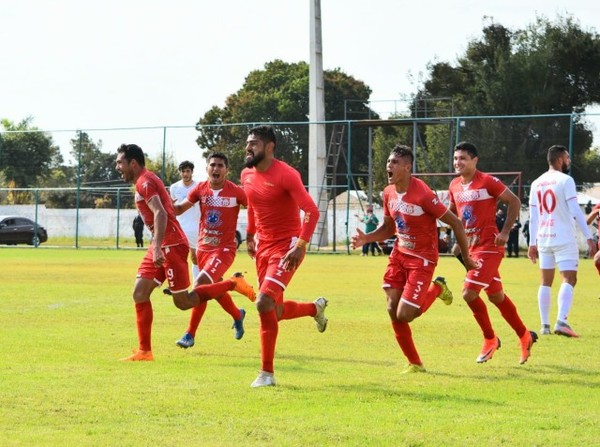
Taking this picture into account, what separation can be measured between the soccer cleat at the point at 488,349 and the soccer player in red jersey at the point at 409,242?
93 centimetres

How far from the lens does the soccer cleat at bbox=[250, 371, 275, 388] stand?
954 centimetres

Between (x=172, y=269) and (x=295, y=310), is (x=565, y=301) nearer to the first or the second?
(x=295, y=310)

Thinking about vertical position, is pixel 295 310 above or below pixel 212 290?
below

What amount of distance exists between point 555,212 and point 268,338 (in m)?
5.86

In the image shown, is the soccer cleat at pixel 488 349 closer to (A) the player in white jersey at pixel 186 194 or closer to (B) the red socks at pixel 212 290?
(B) the red socks at pixel 212 290

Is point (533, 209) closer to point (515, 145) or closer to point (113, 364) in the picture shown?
point (113, 364)

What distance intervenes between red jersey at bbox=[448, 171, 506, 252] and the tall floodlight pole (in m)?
31.4

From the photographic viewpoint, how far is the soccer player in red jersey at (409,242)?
1052 centimetres

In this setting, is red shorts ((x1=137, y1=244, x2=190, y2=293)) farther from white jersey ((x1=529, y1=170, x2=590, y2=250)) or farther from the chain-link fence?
the chain-link fence

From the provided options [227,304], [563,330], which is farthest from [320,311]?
[563,330]

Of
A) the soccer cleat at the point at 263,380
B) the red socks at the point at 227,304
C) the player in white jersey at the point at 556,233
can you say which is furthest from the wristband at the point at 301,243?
the player in white jersey at the point at 556,233

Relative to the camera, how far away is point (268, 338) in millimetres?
9734

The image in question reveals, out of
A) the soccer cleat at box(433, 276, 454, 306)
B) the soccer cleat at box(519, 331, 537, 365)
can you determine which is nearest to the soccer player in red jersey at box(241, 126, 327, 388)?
the soccer cleat at box(433, 276, 454, 306)

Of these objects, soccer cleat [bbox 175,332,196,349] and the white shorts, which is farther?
the white shorts
